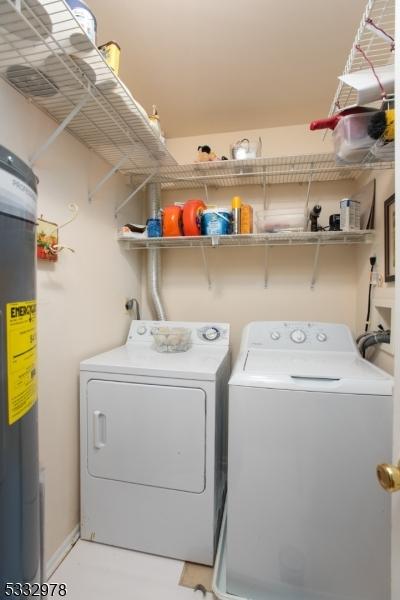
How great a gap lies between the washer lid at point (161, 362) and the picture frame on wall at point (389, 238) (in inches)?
39.4

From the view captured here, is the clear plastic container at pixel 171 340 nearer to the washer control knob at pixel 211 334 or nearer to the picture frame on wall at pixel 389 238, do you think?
the washer control knob at pixel 211 334

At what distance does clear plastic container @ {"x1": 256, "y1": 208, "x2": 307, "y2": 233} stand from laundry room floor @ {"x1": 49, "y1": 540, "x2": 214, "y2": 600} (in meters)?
1.91

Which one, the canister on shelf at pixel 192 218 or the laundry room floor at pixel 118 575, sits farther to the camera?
the canister on shelf at pixel 192 218

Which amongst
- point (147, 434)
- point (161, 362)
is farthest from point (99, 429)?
point (161, 362)

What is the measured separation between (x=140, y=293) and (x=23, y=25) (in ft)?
5.69

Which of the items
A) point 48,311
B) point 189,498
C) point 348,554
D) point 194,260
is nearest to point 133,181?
point 194,260

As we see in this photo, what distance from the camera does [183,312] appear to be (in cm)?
237

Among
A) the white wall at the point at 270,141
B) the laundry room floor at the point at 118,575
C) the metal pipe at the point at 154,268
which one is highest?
the white wall at the point at 270,141

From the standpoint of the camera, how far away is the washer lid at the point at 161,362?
1.41 meters

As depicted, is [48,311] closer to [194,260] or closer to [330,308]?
[194,260]

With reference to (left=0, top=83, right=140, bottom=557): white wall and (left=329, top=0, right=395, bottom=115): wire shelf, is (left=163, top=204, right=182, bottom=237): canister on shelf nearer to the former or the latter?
(left=0, top=83, right=140, bottom=557): white wall

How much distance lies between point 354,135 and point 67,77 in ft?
3.83

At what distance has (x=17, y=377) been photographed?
1.80 ft

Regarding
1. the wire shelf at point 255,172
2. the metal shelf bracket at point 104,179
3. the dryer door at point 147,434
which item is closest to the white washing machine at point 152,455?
the dryer door at point 147,434
